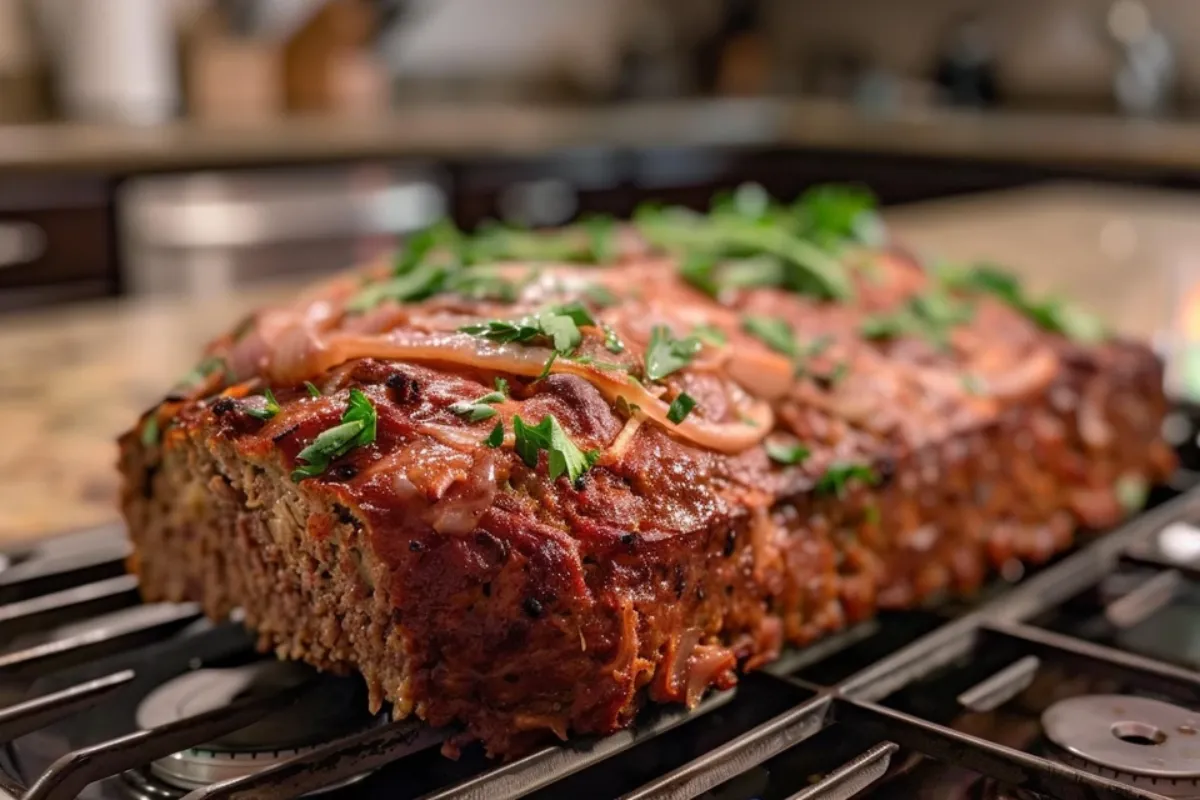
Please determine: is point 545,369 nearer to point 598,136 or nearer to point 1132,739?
point 1132,739

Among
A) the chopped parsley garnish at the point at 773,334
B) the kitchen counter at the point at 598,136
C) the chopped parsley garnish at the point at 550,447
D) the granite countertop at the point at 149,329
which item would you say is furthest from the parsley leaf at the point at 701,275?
the kitchen counter at the point at 598,136

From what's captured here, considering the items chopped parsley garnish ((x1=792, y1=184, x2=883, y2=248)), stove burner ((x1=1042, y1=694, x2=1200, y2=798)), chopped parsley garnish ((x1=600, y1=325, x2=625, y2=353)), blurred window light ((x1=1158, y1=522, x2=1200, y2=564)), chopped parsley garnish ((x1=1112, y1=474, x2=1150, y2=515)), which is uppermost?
chopped parsley garnish ((x1=792, y1=184, x2=883, y2=248))

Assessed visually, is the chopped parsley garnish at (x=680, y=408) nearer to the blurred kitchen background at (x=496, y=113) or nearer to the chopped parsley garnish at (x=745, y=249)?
the chopped parsley garnish at (x=745, y=249)

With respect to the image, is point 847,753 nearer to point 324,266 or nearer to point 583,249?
point 583,249

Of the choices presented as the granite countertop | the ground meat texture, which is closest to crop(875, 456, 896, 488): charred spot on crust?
the ground meat texture

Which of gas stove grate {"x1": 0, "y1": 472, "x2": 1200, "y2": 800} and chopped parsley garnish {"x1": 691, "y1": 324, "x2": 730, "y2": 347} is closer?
gas stove grate {"x1": 0, "y1": 472, "x2": 1200, "y2": 800}

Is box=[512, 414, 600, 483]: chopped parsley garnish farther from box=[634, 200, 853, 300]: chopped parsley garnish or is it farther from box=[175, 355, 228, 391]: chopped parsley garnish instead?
box=[634, 200, 853, 300]: chopped parsley garnish

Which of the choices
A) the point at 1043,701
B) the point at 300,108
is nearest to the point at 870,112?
the point at 300,108
